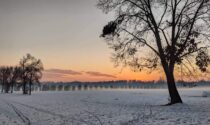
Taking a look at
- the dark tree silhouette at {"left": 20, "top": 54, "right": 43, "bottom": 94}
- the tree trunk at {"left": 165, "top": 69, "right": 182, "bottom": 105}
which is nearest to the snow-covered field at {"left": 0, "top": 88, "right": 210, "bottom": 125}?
the tree trunk at {"left": 165, "top": 69, "right": 182, "bottom": 105}

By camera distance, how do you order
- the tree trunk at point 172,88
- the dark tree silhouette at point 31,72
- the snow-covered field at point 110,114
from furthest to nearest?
the dark tree silhouette at point 31,72 → the tree trunk at point 172,88 → the snow-covered field at point 110,114

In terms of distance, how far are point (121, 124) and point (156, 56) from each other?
14.8 metres

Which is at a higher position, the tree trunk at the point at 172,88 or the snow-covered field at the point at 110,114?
the tree trunk at the point at 172,88

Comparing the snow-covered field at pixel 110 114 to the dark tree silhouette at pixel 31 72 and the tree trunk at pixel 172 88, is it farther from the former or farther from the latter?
the dark tree silhouette at pixel 31 72

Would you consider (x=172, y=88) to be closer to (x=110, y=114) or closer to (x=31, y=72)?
(x=110, y=114)

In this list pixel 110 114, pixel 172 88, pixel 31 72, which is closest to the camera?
pixel 110 114

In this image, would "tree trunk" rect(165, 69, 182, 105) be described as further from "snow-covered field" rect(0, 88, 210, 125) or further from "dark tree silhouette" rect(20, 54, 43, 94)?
"dark tree silhouette" rect(20, 54, 43, 94)

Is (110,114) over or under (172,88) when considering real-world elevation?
under

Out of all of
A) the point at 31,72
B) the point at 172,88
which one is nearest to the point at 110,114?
the point at 172,88

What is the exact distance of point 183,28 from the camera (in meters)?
27.6

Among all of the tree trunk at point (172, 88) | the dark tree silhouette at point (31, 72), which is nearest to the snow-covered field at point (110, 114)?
the tree trunk at point (172, 88)

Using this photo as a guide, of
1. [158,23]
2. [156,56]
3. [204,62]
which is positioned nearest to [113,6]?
→ [158,23]

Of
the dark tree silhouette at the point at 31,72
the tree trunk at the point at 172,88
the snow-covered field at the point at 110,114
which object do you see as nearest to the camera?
the snow-covered field at the point at 110,114

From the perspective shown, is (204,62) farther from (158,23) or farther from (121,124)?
(121,124)
